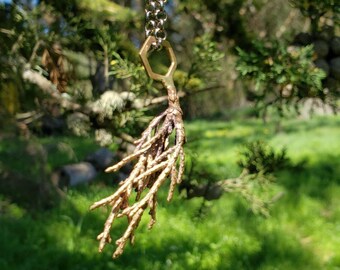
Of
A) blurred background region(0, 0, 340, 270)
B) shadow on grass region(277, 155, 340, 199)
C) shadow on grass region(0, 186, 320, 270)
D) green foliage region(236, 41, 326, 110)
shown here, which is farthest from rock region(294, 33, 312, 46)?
shadow on grass region(277, 155, 340, 199)

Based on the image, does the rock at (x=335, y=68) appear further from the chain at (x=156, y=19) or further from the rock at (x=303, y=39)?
the chain at (x=156, y=19)

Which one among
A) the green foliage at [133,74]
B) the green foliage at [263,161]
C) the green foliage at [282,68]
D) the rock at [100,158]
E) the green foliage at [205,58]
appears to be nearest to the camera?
the green foliage at [282,68]

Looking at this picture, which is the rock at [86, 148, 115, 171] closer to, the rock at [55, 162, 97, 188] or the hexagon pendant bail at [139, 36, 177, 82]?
the rock at [55, 162, 97, 188]

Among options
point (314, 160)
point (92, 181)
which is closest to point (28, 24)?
point (92, 181)

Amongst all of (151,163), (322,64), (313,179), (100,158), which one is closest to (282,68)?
(322,64)

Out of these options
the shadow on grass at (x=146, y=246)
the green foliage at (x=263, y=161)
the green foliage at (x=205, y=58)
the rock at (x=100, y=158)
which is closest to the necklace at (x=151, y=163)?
the green foliage at (x=205, y=58)

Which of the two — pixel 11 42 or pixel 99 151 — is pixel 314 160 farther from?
pixel 11 42

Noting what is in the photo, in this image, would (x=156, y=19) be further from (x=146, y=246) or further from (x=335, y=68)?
(x=146, y=246)
